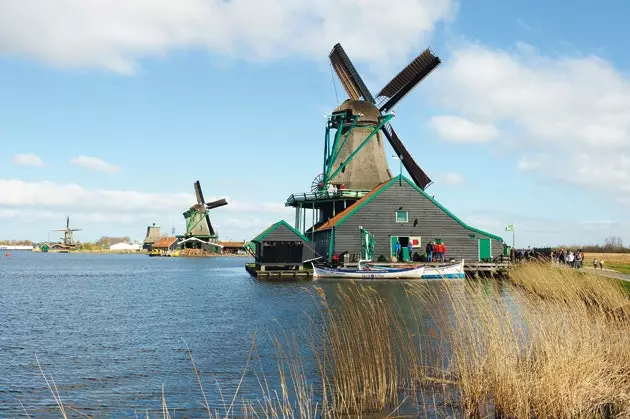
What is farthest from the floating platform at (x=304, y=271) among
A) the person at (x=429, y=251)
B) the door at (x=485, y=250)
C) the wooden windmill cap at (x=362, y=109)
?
the wooden windmill cap at (x=362, y=109)

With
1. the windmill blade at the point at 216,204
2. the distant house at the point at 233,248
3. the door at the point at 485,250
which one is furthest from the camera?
the distant house at the point at 233,248

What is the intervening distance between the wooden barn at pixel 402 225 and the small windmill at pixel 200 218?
72.2m

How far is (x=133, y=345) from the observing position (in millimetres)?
16781

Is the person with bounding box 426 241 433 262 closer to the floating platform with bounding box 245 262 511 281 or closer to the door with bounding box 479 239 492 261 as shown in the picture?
the floating platform with bounding box 245 262 511 281

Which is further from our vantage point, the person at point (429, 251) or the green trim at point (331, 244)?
the green trim at point (331, 244)

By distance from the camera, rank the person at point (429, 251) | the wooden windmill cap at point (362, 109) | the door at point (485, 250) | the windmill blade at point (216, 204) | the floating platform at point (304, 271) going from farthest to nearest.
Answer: the windmill blade at point (216, 204) < the wooden windmill cap at point (362, 109) < the door at point (485, 250) < the person at point (429, 251) < the floating platform at point (304, 271)

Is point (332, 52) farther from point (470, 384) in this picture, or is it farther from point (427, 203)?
point (470, 384)

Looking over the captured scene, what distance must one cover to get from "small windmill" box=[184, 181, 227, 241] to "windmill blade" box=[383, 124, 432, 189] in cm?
6244

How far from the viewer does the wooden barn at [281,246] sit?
146ft

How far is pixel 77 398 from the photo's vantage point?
1110 cm

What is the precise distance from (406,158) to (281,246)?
641 inches

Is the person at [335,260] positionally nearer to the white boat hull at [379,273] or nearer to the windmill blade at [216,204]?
the white boat hull at [379,273]

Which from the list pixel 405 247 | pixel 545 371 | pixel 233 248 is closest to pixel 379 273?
pixel 405 247

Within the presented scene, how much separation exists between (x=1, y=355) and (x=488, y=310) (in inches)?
476
